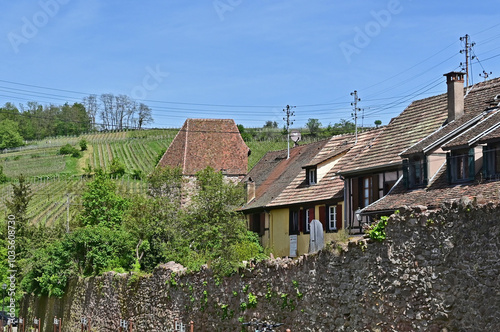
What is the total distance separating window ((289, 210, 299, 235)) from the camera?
114 ft

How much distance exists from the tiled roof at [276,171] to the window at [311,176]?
2.67 meters

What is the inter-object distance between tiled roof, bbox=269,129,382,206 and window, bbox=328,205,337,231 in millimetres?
504

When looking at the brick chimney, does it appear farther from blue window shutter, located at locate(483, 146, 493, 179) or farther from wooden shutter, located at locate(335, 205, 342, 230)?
wooden shutter, located at locate(335, 205, 342, 230)

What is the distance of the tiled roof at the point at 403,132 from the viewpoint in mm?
27281

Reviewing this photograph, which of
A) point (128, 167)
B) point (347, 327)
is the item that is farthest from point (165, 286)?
point (128, 167)

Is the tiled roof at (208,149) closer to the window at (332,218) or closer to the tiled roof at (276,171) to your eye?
the tiled roof at (276,171)

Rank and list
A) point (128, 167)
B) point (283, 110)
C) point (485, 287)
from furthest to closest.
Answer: point (128, 167), point (283, 110), point (485, 287)

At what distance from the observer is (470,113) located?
1014 inches

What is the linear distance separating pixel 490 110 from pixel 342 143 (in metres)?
12.9

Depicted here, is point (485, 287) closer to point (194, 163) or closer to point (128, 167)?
point (194, 163)

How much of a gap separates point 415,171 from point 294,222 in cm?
1118

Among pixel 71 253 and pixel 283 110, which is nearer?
pixel 71 253

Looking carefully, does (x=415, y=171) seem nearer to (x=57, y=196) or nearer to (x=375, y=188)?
(x=375, y=188)

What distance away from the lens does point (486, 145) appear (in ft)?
70.3
